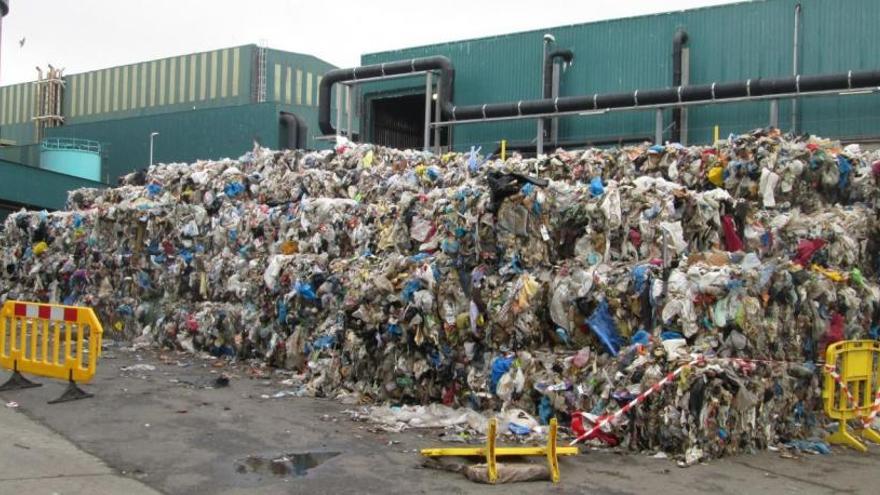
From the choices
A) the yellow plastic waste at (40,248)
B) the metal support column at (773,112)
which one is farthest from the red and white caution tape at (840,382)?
the yellow plastic waste at (40,248)

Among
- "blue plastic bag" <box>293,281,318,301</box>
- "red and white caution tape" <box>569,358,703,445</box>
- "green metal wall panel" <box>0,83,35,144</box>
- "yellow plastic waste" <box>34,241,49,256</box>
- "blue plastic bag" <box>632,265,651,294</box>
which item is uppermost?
"green metal wall panel" <box>0,83,35,144</box>

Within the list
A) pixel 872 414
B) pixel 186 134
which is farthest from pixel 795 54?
pixel 186 134

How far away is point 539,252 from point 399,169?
190 inches

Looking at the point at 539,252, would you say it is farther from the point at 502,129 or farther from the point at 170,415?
the point at 502,129

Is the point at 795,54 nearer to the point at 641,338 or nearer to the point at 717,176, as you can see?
the point at 717,176

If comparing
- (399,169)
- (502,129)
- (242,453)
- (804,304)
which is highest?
(502,129)

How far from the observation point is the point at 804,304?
7.99 metres

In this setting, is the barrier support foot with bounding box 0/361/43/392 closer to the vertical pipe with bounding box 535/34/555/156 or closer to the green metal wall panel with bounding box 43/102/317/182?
the vertical pipe with bounding box 535/34/555/156

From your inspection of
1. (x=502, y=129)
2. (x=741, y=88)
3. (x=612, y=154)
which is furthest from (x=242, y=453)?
(x=502, y=129)

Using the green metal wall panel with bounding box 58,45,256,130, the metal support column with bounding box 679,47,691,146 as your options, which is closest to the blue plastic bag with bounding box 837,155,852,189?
the metal support column with bounding box 679,47,691,146

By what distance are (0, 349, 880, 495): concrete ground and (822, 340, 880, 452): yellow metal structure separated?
0.83 ft

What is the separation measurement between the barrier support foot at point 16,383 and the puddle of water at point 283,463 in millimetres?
4203

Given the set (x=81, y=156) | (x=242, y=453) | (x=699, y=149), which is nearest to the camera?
(x=242, y=453)

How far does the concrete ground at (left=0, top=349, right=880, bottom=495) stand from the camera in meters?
5.79
